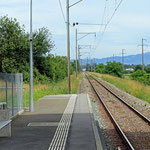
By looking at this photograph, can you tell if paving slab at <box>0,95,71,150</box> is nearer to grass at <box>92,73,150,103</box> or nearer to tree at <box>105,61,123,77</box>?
grass at <box>92,73,150,103</box>

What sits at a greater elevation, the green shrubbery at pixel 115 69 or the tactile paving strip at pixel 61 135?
the green shrubbery at pixel 115 69

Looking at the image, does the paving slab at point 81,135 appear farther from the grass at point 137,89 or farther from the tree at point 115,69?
the tree at point 115,69

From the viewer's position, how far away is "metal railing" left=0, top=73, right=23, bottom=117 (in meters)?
12.0

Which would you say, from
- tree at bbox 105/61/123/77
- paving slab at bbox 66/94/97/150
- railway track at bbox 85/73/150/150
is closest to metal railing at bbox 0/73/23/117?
paving slab at bbox 66/94/97/150

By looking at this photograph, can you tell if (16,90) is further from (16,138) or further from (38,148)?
(38,148)

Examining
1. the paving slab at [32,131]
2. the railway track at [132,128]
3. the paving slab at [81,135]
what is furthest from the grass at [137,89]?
the paving slab at [81,135]

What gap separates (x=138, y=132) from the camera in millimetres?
11203

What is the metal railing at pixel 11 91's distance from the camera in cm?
1201

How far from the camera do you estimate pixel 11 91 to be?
13305mm

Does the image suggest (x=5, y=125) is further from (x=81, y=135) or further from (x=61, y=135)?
(x=81, y=135)

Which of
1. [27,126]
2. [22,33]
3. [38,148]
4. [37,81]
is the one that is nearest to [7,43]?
[22,33]

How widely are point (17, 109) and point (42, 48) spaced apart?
28.1 m

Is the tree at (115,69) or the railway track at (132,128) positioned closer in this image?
the railway track at (132,128)

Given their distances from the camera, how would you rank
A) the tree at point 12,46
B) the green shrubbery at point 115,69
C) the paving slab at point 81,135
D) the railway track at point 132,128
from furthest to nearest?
the green shrubbery at point 115,69, the tree at point 12,46, the railway track at point 132,128, the paving slab at point 81,135
